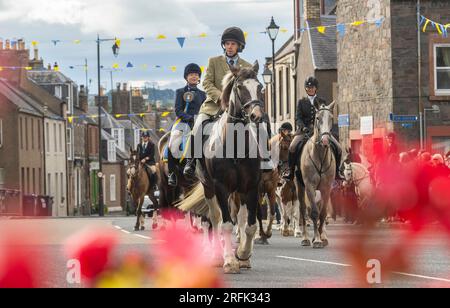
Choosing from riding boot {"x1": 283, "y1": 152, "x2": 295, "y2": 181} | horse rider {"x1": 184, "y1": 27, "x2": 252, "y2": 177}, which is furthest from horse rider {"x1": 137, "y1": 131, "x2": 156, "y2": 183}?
horse rider {"x1": 184, "y1": 27, "x2": 252, "y2": 177}

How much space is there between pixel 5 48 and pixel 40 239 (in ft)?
177

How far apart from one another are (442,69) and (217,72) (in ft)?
79.2

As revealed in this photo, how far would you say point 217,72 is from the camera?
15.5 meters

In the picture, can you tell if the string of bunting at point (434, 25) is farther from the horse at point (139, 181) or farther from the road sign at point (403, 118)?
the horse at point (139, 181)

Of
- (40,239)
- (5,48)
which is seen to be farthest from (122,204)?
(40,239)

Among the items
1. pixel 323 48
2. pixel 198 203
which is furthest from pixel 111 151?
pixel 198 203

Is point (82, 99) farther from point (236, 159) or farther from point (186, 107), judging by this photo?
point (236, 159)

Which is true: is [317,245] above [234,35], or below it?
below

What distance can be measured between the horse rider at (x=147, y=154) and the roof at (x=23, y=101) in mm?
40212

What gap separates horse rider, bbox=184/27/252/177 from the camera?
600 inches

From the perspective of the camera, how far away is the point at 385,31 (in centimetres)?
3866

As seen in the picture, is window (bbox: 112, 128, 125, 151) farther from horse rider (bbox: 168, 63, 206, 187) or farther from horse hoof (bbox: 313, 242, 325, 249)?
horse rider (bbox: 168, 63, 206, 187)

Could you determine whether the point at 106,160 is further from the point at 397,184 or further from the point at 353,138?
the point at 397,184

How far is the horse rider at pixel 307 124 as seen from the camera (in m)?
20.2
